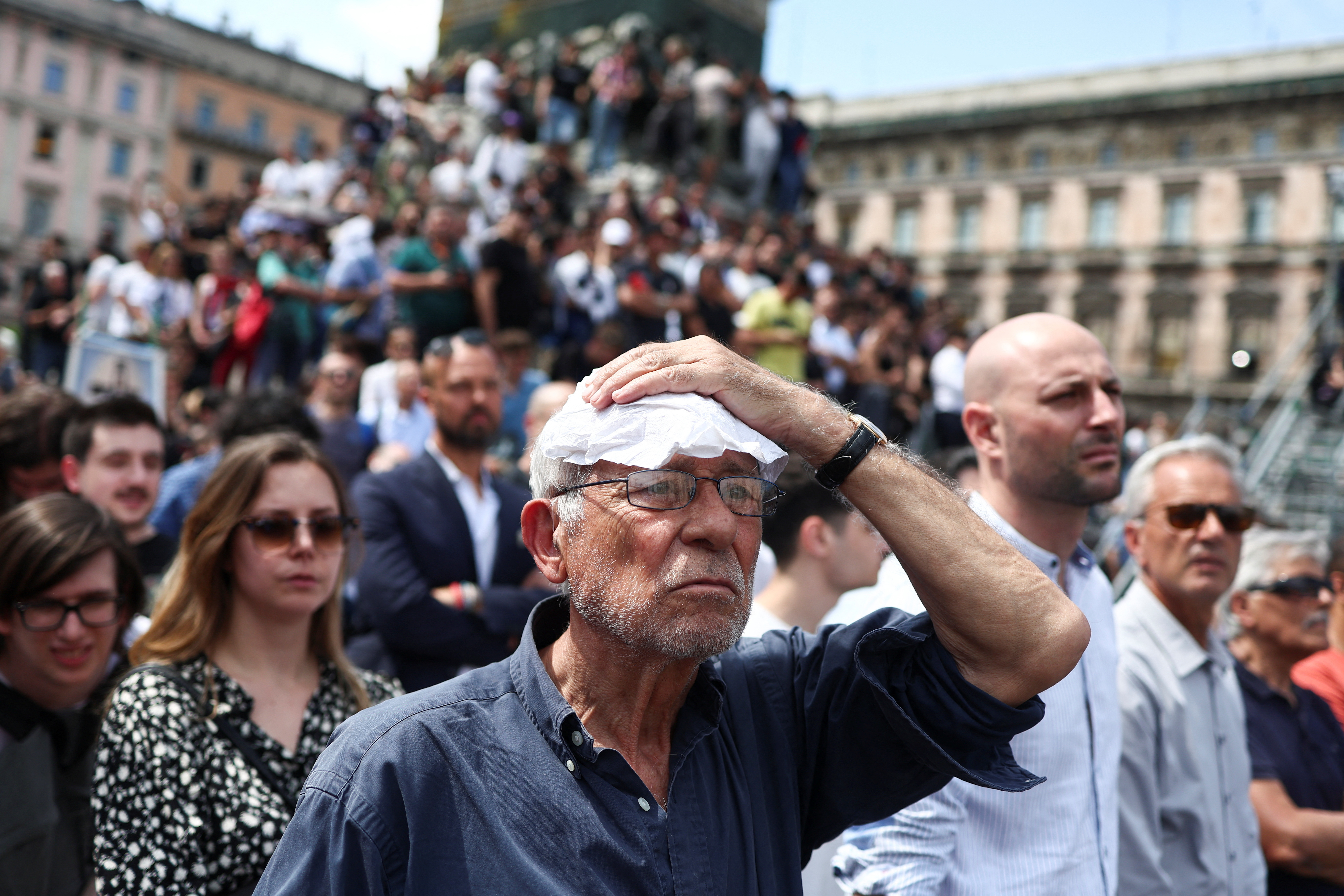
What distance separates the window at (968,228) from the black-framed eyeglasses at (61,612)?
5234 centimetres

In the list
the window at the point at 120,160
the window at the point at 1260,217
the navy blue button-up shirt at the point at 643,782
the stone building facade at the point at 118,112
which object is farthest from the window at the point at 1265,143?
the window at the point at 120,160

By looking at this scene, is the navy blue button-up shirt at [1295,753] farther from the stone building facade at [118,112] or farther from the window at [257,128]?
the window at [257,128]

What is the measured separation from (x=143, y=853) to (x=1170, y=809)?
2.59 m

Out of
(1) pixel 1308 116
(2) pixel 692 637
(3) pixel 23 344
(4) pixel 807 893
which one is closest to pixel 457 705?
(2) pixel 692 637

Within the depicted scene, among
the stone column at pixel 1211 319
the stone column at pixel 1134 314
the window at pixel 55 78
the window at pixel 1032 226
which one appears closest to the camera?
the stone column at pixel 1211 319

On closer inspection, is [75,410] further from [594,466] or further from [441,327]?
[441,327]

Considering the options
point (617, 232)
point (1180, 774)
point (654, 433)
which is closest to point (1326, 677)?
point (1180, 774)

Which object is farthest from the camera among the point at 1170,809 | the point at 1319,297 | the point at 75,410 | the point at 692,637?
the point at 1319,297

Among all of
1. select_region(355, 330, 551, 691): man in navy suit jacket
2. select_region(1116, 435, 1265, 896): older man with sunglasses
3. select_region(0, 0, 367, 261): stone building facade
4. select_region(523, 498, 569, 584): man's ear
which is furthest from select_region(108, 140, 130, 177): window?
select_region(523, 498, 569, 584): man's ear

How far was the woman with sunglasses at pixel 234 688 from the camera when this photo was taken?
2473 mm

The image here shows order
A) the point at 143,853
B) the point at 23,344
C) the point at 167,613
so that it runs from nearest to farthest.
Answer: the point at 143,853 < the point at 167,613 < the point at 23,344

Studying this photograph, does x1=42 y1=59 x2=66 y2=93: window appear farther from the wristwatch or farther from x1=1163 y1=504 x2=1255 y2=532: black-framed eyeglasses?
the wristwatch

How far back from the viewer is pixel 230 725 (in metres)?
2.69

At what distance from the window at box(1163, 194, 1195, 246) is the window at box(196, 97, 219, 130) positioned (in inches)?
2062
